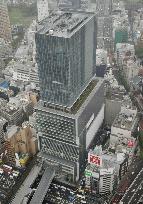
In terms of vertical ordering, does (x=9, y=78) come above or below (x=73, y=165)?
above

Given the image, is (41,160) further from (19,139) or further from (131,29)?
(131,29)

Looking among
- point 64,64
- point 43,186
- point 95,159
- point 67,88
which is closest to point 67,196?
point 43,186

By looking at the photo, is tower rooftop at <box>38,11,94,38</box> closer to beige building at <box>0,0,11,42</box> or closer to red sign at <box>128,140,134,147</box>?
red sign at <box>128,140,134,147</box>

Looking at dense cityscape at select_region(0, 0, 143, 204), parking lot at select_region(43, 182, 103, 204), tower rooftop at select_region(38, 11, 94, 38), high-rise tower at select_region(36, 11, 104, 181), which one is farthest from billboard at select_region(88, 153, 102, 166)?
tower rooftop at select_region(38, 11, 94, 38)

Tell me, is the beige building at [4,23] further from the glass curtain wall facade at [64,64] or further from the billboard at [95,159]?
the billboard at [95,159]

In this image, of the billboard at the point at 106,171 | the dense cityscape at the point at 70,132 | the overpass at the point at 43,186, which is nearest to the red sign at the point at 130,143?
the dense cityscape at the point at 70,132

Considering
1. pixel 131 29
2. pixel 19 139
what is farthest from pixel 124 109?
pixel 131 29
